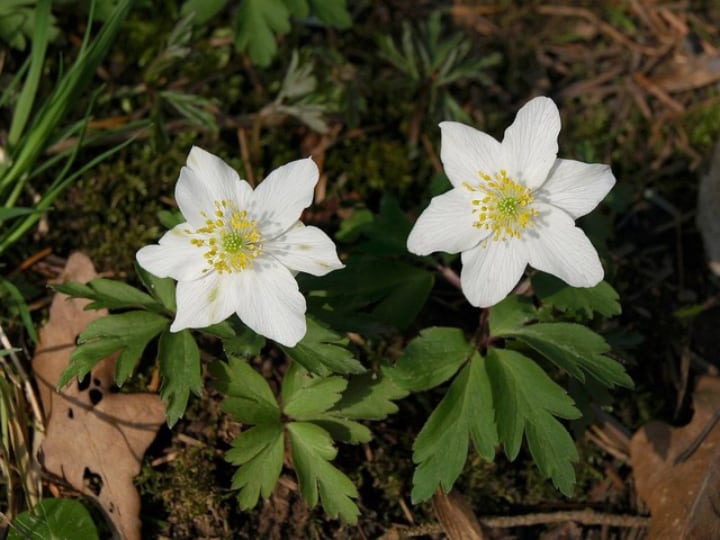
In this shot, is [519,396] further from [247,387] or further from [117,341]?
[117,341]

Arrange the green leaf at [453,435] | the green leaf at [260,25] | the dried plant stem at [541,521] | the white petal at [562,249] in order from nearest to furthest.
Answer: the white petal at [562,249], the green leaf at [453,435], the dried plant stem at [541,521], the green leaf at [260,25]

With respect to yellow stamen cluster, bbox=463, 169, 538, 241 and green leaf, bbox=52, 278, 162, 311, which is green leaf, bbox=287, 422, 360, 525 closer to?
green leaf, bbox=52, 278, 162, 311

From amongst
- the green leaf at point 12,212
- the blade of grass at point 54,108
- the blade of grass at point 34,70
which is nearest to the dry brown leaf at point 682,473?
the green leaf at point 12,212

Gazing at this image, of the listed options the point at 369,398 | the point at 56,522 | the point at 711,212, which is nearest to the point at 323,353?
the point at 369,398

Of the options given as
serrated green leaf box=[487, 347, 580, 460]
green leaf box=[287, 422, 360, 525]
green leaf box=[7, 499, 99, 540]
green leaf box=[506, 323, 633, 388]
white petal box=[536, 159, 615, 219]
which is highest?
white petal box=[536, 159, 615, 219]

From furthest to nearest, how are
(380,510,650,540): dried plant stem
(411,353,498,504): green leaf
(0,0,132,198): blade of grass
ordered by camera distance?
(0,0,132,198): blade of grass
(380,510,650,540): dried plant stem
(411,353,498,504): green leaf

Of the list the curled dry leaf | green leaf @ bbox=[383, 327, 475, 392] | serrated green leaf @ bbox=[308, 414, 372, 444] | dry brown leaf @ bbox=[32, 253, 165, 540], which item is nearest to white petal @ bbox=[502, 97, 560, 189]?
green leaf @ bbox=[383, 327, 475, 392]

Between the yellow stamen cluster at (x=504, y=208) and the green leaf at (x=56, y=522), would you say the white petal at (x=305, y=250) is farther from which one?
the green leaf at (x=56, y=522)
